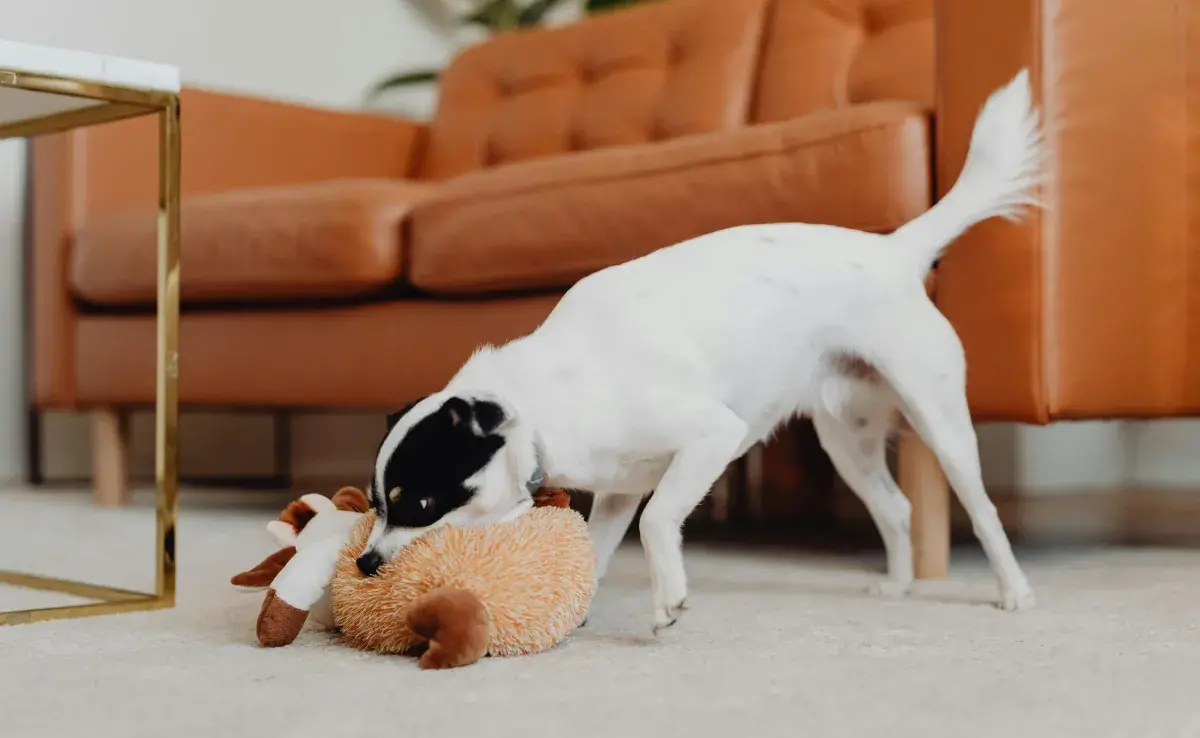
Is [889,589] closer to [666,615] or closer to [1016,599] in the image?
[1016,599]

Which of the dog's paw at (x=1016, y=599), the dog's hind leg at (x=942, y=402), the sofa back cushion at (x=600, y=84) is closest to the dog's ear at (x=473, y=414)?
the dog's hind leg at (x=942, y=402)

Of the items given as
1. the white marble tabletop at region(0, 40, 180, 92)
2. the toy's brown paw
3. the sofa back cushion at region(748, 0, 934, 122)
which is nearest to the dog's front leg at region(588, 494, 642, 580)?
the toy's brown paw

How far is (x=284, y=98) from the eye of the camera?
3541 mm

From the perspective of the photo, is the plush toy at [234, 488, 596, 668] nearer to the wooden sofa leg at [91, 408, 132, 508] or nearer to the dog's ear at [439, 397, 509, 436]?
the dog's ear at [439, 397, 509, 436]

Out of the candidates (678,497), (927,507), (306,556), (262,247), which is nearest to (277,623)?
(306,556)

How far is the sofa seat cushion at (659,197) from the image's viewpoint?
157 centimetres

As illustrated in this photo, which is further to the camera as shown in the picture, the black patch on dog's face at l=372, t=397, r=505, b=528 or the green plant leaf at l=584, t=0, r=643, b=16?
the green plant leaf at l=584, t=0, r=643, b=16

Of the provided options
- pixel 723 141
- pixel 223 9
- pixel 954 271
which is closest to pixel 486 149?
pixel 223 9

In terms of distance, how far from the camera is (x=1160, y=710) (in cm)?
90

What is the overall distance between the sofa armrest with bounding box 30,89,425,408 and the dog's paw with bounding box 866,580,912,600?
1466 mm

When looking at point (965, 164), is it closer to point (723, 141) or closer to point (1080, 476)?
point (723, 141)

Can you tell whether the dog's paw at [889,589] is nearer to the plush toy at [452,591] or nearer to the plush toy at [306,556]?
the plush toy at [452,591]

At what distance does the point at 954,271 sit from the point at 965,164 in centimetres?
13

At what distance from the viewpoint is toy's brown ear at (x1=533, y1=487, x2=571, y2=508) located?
1.28 m
